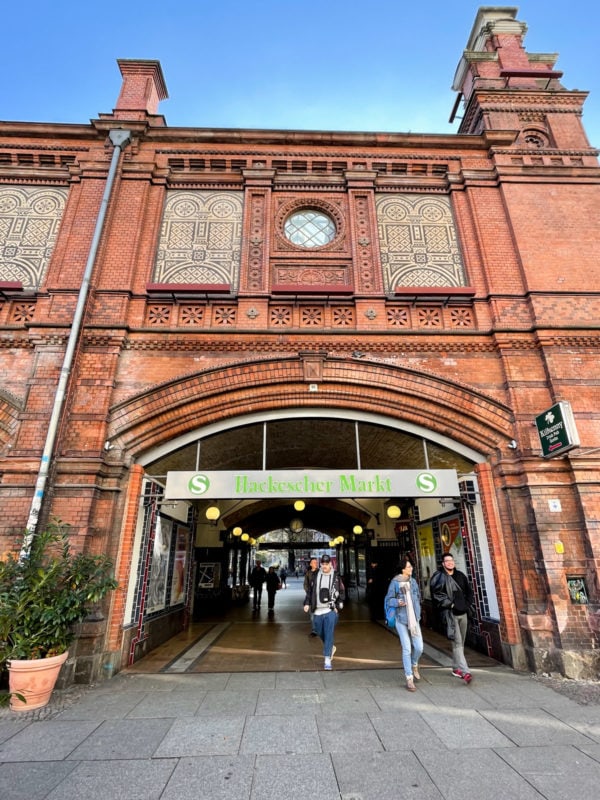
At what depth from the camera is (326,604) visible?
19.8ft

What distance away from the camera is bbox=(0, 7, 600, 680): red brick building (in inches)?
248

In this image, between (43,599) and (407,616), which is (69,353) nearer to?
(43,599)

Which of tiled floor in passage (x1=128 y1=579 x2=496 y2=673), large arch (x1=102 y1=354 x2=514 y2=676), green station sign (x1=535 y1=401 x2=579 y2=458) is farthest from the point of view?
large arch (x1=102 y1=354 x2=514 y2=676)

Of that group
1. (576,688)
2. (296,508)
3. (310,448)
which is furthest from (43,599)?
(576,688)

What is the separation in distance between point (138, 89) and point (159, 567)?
1115 centimetres

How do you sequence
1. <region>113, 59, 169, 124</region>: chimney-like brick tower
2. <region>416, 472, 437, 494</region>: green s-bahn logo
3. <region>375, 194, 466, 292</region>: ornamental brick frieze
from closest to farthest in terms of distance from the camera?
<region>416, 472, 437, 494</region>: green s-bahn logo
<region>375, 194, 466, 292</region>: ornamental brick frieze
<region>113, 59, 169, 124</region>: chimney-like brick tower

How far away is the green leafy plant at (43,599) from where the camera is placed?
474cm

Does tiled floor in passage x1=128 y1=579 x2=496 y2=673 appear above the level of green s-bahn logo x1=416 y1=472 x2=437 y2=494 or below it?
below

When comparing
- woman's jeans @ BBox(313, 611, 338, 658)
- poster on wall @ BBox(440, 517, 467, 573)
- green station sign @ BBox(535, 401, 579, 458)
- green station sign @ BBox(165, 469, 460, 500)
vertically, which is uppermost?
green station sign @ BBox(535, 401, 579, 458)

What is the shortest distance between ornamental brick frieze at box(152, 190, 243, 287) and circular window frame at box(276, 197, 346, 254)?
3.01ft

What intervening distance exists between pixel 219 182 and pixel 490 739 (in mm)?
10331

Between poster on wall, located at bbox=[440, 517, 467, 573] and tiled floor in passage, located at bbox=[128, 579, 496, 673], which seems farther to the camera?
poster on wall, located at bbox=[440, 517, 467, 573]

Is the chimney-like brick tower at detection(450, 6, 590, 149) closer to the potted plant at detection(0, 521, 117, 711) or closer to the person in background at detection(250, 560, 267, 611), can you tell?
the potted plant at detection(0, 521, 117, 711)

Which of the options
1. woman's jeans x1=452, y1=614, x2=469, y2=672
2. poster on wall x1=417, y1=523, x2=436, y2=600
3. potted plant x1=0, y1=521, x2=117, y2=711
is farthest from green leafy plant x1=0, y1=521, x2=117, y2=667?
poster on wall x1=417, y1=523, x2=436, y2=600
